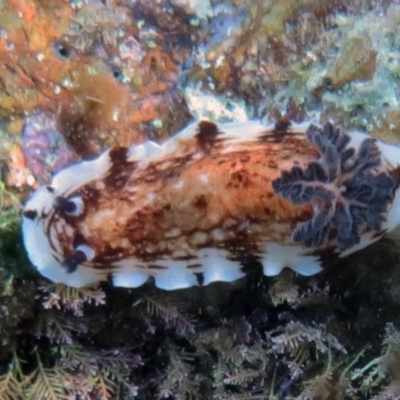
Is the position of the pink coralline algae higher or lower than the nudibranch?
higher

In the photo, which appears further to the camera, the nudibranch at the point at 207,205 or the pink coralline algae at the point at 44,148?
the pink coralline algae at the point at 44,148

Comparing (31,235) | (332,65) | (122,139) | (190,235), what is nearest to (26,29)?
(122,139)

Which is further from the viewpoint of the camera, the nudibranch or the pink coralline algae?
the pink coralline algae

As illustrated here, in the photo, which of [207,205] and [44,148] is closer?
[207,205]

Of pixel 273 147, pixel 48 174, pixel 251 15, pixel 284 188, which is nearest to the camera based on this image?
pixel 284 188

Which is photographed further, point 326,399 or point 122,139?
point 326,399

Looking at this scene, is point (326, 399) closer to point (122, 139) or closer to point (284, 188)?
point (284, 188)

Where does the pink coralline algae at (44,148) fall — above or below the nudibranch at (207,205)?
above

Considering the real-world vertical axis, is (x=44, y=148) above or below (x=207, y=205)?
above
